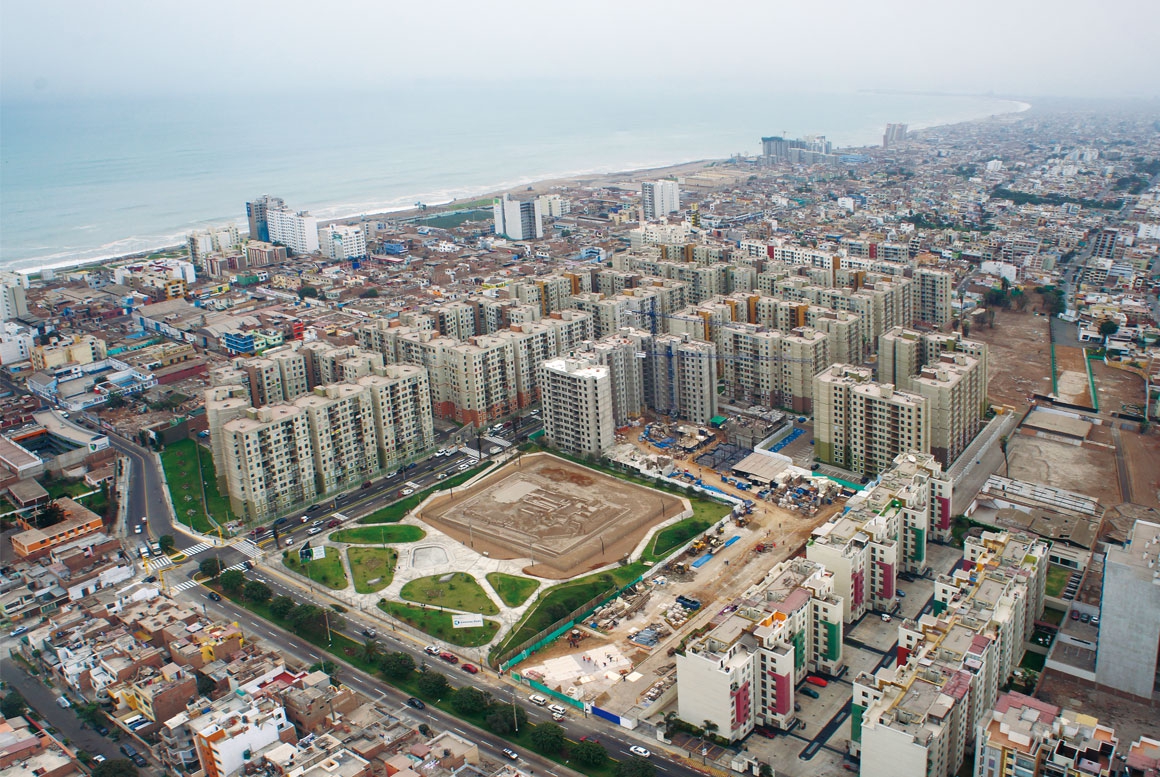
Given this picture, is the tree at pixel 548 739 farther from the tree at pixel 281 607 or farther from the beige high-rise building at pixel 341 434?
the beige high-rise building at pixel 341 434

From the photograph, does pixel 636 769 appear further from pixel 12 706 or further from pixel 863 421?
pixel 863 421

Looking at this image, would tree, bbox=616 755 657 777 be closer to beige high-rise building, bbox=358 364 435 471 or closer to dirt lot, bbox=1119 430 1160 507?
beige high-rise building, bbox=358 364 435 471

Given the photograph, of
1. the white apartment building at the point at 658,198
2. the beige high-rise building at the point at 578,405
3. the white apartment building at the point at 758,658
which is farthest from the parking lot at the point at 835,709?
the white apartment building at the point at 658,198

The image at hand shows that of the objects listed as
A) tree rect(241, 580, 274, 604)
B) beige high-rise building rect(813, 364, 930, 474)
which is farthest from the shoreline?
beige high-rise building rect(813, 364, 930, 474)

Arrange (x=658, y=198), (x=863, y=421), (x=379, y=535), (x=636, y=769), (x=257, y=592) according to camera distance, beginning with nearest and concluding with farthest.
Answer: (x=636, y=769), (x=257, y=592), (x=379, y=535), (x=863, y=421), (x=658, y=198)

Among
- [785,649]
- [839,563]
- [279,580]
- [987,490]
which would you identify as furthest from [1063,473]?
[279,580]

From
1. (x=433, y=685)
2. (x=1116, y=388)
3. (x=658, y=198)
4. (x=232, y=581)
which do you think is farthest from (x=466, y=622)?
(x=658, y=198)

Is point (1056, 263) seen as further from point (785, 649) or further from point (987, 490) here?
point (785, 649)
